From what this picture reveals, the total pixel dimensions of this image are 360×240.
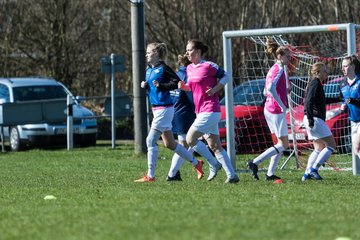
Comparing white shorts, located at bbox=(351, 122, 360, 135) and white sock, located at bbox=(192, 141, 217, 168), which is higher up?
white shorts, located at bbox=(351, 122, 360, 135)

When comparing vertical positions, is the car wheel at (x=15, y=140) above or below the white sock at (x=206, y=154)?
below

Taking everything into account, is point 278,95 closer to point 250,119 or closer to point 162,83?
point 162,83

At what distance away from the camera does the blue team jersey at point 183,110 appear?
15414 millimetres

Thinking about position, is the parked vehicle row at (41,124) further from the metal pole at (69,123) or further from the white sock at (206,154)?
the white sock at (206,154)

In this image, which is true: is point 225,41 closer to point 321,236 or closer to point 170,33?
point 321,236

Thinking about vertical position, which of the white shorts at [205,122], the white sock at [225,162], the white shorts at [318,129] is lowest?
→ the white sock at [225,162]

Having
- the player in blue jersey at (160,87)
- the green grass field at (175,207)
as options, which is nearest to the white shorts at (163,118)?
the player in blue jersey at (160,87)

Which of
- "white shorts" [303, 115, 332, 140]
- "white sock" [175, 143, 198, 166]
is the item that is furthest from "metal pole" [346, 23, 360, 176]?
"white sock" [175, 143, 198, 166]

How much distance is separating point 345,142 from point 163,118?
5497mm

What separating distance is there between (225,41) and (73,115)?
9.64m

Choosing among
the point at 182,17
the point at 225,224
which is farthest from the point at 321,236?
the point at 182,17

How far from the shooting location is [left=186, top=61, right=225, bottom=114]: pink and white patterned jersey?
1403 cm

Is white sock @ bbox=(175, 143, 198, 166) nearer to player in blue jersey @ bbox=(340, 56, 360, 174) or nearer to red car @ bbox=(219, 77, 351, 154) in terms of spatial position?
player in blue jersey @ bbox=(340, 56, 360, 174)

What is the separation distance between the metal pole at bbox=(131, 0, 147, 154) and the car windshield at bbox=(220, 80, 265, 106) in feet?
6.96
